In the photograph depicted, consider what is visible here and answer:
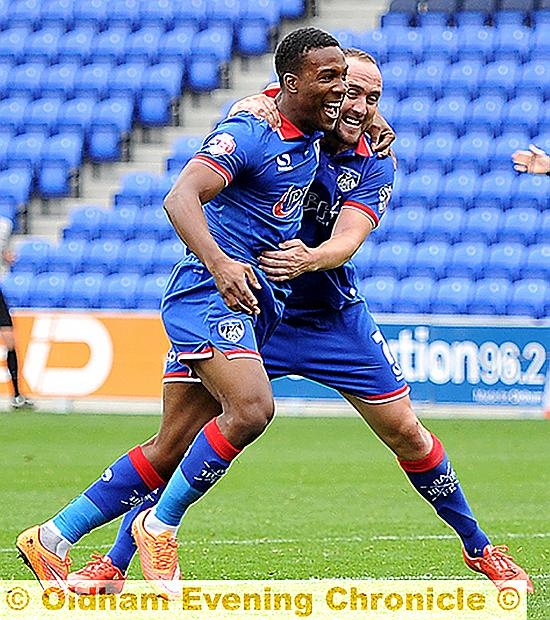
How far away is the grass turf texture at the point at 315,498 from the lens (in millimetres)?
6691

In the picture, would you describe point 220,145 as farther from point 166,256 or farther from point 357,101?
point 166,256

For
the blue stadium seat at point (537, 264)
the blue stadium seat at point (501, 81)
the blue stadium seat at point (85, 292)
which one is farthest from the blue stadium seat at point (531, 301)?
the blue stadium seat at point (85, 292)

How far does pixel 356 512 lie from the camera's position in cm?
870

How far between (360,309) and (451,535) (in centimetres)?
214

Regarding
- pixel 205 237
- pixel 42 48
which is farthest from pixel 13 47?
pixel 205 237

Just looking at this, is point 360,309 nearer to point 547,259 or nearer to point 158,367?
point 158,367

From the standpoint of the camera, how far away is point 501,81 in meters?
19.5

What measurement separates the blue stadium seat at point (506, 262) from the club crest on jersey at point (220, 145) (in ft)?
40.2

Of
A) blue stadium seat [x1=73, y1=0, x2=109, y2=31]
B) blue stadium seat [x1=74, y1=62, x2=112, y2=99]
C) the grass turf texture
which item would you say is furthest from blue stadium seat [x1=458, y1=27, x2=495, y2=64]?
the grass turf texture

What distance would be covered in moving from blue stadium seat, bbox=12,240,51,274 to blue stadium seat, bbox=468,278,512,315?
5640mm

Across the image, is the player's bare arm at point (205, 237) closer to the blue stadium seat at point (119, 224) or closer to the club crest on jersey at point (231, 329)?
the club crest on jersey at point (231, 329)

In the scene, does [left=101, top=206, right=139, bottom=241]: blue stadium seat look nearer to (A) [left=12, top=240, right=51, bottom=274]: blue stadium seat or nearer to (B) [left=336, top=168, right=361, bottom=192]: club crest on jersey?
(A) [left=12, top=240, right=51, bottom=274]: blue stadium seat

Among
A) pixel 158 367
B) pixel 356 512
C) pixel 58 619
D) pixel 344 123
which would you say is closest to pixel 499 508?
pixel 356 512

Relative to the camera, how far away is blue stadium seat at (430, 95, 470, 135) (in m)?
19.3
